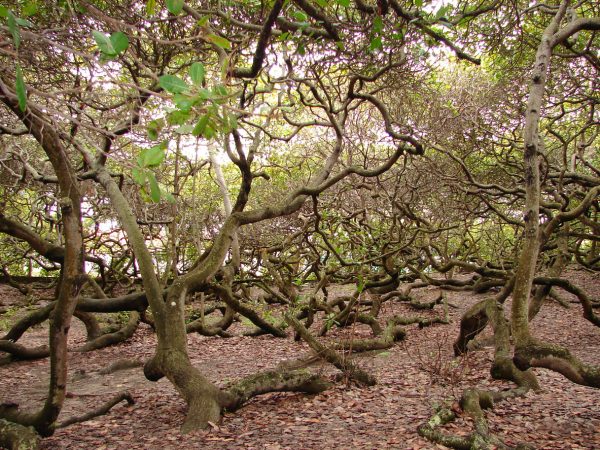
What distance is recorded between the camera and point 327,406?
498cm

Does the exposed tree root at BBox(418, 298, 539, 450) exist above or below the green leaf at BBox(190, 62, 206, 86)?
below

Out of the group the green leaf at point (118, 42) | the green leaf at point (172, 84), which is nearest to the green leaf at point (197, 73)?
the green leaf at point (172, 84)

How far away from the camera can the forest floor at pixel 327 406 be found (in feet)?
13.2

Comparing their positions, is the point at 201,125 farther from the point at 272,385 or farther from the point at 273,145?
the point at 273,145

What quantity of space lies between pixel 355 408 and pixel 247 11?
15.3ft

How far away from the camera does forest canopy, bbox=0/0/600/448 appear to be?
3180 mm

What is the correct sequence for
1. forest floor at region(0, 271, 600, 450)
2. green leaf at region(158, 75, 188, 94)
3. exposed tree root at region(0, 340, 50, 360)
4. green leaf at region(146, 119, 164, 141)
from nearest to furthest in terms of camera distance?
green leaf at region(158, 75, 188, 94) → green leaf at region(146, 119, 164, 141) → forest floor at region(0, 271, 600, 450) → exposed tree root at region(0, 340, 50, 360)

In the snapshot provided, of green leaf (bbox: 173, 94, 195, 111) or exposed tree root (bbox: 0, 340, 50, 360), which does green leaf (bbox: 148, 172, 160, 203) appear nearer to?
green leaf (bbox: 173, 94, 195, 111)

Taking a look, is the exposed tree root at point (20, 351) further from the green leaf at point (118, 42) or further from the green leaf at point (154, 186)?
the green leaf at point (118, 42)

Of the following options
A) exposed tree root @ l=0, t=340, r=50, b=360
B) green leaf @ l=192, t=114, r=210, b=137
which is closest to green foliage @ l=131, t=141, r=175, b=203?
green leaf @ l=192, t=114, r=210, b=137

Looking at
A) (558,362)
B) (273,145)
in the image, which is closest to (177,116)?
(558,362)

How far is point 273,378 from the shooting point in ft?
16.3

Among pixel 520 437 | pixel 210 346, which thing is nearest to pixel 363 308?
pixel 210 346

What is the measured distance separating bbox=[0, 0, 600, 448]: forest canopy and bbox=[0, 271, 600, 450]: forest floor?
0.23m
